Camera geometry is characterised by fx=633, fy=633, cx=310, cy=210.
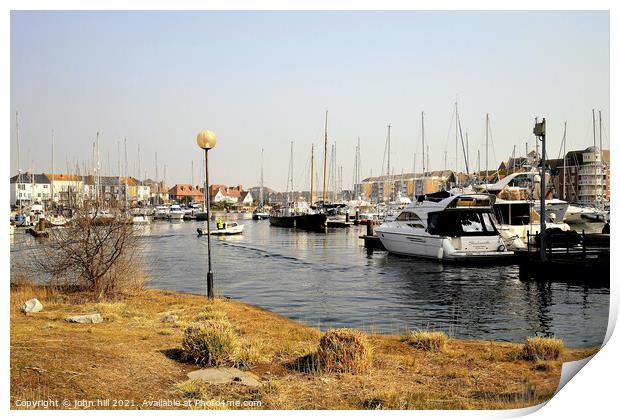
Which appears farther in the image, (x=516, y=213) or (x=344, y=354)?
(x=516, y=213)

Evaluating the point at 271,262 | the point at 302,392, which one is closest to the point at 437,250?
the point at 271,262

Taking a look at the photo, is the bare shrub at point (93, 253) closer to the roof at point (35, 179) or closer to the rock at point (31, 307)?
the rock at point (31, 307)

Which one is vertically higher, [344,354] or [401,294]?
[344,354]

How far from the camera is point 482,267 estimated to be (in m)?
25.8

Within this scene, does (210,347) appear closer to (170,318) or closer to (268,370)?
(268,370)

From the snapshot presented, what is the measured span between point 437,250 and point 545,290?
991cm

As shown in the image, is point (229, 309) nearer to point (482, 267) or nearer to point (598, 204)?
point (482, 267)

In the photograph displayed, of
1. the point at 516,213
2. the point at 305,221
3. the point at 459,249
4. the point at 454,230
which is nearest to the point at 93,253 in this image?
the point at 459,249

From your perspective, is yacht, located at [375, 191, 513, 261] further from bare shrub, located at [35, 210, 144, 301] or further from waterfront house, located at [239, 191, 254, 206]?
waterfront house, located at [239, 191, 254, 206]

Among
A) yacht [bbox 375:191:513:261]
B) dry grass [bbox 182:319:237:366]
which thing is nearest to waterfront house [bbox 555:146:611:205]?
yacht [bbox 375:191:513:261]

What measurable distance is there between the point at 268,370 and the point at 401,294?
411 inches

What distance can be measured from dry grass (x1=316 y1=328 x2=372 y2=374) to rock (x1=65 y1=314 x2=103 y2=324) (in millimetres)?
4705

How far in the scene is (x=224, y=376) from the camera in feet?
27.0

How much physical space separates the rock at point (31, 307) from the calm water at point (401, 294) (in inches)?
97.1
